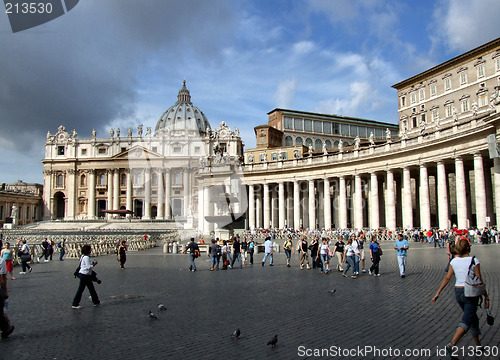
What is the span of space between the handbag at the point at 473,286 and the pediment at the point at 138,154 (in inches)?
4174

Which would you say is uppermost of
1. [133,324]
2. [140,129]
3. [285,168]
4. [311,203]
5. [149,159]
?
[140,129]

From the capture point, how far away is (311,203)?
2249 inches

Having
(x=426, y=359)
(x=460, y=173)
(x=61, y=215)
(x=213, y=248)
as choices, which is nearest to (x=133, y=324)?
(x=426, y=359)

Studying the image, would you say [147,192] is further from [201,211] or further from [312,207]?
[312,207]

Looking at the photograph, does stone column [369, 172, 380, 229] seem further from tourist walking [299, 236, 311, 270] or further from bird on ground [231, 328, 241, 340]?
bird on ground [231, 328, 241, 340]

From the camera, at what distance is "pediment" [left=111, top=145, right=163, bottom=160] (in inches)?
4306

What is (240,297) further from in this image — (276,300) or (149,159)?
(149,159)

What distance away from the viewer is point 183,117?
15425 centimetres

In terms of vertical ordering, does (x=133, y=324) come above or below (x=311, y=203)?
below

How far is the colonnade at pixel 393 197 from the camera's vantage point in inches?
1518

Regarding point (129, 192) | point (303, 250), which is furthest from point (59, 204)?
point (303, 250)

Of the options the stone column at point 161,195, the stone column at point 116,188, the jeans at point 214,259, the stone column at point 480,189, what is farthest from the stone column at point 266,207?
the stone column at point 116,188

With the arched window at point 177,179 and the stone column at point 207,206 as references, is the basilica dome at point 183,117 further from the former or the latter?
the stone column at point 207,206

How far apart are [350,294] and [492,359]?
20.0 feet
